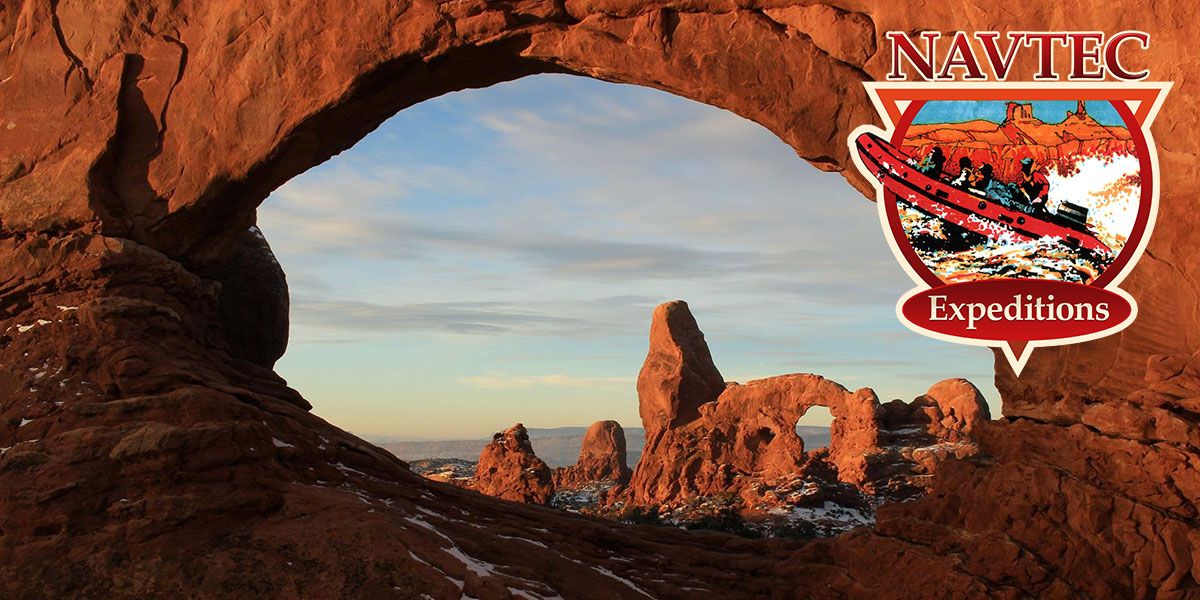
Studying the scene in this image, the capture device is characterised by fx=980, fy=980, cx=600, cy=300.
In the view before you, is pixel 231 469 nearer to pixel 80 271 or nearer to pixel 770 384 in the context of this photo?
pixel 80 271

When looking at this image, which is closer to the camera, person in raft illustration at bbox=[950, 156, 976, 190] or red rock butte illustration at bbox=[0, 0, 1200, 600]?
red rock butte illustration at bbox=[0, 0, 1200, 600]

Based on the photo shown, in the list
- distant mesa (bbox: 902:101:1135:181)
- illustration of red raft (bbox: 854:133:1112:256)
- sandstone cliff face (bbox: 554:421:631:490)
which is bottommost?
sandstone cliff face (bbox: 554:421:631:490)

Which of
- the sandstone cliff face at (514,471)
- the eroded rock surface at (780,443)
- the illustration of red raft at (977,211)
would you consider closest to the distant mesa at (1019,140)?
the illustration of red raft at (977,211)

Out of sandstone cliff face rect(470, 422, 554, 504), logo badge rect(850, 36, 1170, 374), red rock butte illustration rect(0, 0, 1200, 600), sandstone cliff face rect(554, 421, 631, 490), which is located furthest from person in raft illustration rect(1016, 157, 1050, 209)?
sandstone cliff face rect(554, 421, 631, 490)

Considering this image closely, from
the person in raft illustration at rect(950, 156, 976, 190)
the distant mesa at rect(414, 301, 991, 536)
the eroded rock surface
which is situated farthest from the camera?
the eroded rock surface

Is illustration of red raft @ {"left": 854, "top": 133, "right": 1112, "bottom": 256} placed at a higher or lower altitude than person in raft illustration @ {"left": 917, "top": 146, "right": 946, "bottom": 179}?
lower

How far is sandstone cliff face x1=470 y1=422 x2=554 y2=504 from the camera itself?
107ft

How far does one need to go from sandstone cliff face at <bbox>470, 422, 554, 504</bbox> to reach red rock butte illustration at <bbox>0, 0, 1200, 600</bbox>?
16.6 metres

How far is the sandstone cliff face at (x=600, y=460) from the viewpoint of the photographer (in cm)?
6166

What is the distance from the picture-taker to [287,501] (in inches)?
454

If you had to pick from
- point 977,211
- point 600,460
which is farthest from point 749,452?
point 977,211

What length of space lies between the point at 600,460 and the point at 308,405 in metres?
45.6

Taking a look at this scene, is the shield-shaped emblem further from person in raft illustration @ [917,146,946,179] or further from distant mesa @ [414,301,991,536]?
distant mesa @ [414,301,991,536]

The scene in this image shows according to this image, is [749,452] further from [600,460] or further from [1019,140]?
[1019,140]
